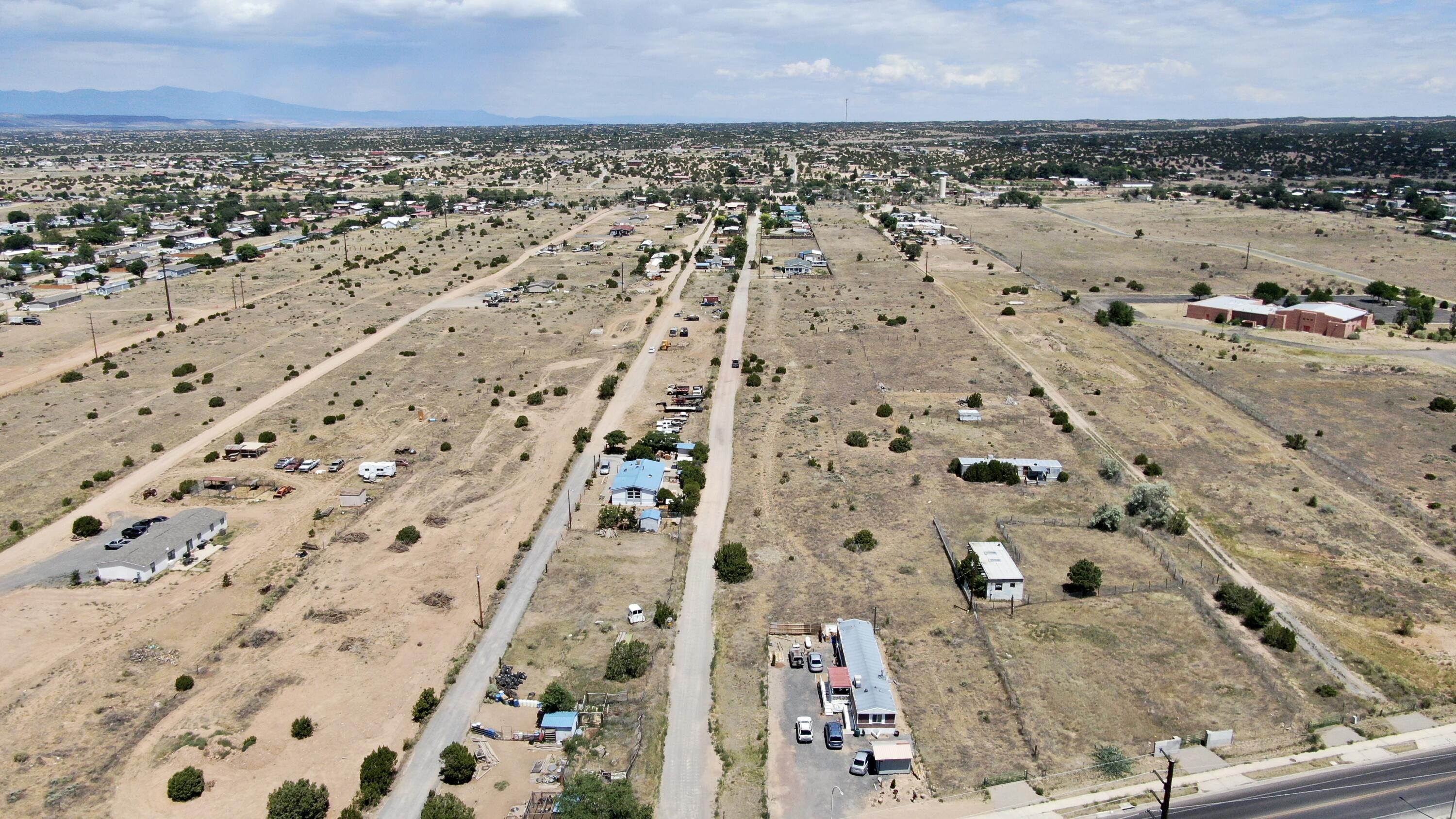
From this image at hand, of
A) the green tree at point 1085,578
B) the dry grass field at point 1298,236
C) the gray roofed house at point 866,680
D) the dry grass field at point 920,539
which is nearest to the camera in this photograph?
the gray roofed house at point 866,680

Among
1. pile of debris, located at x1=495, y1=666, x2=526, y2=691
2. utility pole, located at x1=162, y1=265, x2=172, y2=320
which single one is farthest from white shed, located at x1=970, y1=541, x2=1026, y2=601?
utility pole, located at x1=162, y1=265, x2=172, y2=320

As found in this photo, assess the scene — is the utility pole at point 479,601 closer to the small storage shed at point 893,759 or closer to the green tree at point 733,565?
the green tree at point 733,565

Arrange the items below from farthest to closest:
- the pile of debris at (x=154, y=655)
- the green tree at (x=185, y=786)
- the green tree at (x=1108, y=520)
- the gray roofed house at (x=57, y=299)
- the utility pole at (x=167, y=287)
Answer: the gray roofed house at (x=57, y=299) → the utility pole at (x=167, y=287) → the green tree at (x=1108, y=520) → the pile of debris at (x=154, y=655) → the green tree at (x=185, y=786)

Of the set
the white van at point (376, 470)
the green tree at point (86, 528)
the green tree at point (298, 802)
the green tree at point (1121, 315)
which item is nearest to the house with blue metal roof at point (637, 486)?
the white van at point (376, 470)

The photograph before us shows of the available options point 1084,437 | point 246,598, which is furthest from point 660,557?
point 1084,437

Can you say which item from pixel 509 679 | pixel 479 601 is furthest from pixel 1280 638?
pixel 479 601

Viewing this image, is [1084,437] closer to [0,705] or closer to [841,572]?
[841,572]

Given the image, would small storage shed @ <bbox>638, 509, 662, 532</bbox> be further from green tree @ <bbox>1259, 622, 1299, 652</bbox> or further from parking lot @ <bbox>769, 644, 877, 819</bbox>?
green tree @ <bbox>1259, 622, 1299, 652</bbox>

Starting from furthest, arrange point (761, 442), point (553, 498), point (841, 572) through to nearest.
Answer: point (761, 442), point (553, 498), point (841, 572)

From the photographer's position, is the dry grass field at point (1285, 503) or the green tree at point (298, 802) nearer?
the green tree at point (298, 802)
